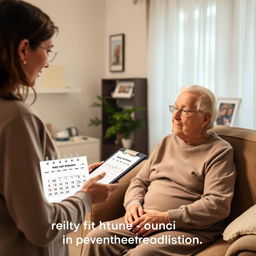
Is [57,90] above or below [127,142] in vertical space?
above

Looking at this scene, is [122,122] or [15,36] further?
[122,122]

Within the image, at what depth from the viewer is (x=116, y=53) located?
4168 millimetres

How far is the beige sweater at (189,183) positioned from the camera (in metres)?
1.58

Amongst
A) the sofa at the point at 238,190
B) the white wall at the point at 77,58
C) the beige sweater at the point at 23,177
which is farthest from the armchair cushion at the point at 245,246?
the white wall at the point at 77,58

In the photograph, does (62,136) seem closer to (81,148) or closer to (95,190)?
(81,148)

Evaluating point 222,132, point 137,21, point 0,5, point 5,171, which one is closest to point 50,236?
point 5,171

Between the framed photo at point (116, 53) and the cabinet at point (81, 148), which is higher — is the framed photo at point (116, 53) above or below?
above

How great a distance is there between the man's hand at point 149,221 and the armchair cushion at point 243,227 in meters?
0.28

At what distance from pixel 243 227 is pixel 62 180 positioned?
0.76 meters

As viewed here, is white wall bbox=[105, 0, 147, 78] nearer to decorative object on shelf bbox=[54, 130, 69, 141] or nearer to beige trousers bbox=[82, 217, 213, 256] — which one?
decorative object on shelf bbox=[54, 130, 69, 141]

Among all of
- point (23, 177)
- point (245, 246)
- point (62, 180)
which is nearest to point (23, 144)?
point (23, 177)

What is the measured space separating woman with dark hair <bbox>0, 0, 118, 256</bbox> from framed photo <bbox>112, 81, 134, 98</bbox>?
3.00 meters

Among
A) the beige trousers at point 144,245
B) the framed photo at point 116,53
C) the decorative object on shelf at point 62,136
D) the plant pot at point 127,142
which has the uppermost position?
the framed photo at point 116,53

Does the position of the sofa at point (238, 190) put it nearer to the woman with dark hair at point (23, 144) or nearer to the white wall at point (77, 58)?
the woman with dark hair at point (23, 144)
